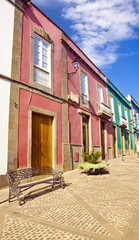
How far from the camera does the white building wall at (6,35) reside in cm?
619

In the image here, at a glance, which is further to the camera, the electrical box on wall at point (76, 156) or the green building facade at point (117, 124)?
the green building facade at point (117, 124)

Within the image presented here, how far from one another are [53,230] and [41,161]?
4645mm

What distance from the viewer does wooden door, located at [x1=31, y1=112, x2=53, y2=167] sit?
6.98 meters

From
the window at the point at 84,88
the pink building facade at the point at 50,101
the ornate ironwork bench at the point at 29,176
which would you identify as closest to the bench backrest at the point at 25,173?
the ornate ironwork bench at the point at 29,176

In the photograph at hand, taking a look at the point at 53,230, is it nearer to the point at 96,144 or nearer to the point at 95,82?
the point at 96,144

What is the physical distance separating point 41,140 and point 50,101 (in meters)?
1.97

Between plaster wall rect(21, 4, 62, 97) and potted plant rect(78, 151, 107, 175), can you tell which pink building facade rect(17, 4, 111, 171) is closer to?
plaster wall rect(21, 4, 62, 97)

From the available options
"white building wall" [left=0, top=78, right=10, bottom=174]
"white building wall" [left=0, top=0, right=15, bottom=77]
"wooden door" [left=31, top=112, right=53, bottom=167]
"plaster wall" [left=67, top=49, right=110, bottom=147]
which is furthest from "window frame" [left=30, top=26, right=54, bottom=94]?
"plaster wall" [left=67, top=49, right=110, bottom=147]

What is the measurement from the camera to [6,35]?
6.45 m

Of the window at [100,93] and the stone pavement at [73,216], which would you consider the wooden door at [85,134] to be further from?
the stone pavement at [73,216]

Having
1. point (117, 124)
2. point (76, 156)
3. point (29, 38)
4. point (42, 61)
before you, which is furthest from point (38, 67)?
point (117, 124)

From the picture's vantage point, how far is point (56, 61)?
29.5 feet

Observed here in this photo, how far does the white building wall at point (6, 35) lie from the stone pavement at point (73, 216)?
4.42 meters

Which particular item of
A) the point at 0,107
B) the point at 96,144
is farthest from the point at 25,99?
the point at 96,144
